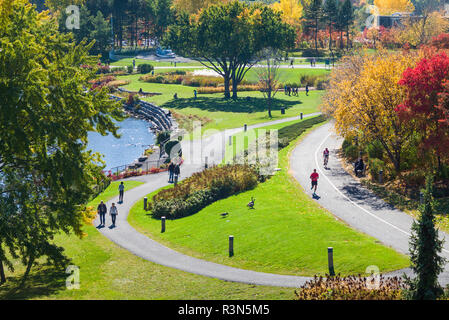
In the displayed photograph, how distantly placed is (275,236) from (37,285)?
1121cm

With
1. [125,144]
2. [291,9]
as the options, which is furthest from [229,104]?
[291,9]

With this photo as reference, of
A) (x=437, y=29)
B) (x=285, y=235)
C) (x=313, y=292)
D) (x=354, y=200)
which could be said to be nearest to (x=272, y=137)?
(x=354, y=200)

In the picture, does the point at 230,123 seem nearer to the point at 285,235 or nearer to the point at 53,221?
the point at 285,235

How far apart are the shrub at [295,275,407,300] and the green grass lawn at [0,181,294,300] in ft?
4.02

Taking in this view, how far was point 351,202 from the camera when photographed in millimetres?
36312

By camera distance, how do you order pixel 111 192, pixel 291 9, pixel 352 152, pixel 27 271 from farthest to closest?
pixel 291 9 < pixel 352 152 < pixel 111 192 < pixel 27 271

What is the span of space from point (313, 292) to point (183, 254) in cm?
1001

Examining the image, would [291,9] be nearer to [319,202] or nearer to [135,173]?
[135,173]

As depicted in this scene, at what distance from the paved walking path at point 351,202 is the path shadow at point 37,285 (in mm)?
14666

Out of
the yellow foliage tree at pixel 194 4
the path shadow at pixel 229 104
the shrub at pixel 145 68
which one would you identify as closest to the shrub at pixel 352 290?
the path shadow at pixel 229 104

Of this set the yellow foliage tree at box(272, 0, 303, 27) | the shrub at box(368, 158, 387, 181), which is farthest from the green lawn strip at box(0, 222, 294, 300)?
the yellow foliage tree at box(272, 0, 303, 27)

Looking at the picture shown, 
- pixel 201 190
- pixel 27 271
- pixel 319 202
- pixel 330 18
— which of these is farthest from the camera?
pixel 330 18

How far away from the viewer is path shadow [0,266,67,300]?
2308 centimetres
